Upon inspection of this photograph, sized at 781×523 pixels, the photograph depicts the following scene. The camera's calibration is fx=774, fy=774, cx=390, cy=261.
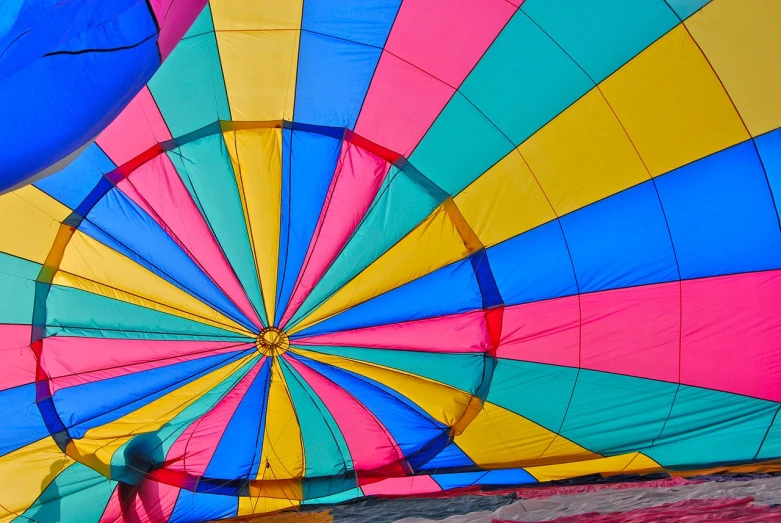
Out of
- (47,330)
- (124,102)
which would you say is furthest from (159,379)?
(124,102)

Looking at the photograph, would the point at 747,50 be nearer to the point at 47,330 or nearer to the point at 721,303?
the point at 721,303

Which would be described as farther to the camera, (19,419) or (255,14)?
(19,419)

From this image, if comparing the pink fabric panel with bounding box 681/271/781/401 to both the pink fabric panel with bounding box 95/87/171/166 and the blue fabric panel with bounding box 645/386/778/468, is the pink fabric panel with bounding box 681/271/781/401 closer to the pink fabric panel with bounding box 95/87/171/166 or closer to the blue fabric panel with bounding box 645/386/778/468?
the blue fabric panel with bounding box 645/386/778/468

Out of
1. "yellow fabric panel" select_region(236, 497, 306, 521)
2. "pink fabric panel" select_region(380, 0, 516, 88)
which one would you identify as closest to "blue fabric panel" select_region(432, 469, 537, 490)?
"yellow fabric panel" select_region(236, 497, 306, 521)

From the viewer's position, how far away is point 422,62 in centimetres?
328

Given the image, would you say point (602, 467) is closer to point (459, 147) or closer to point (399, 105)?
point (459, 147)

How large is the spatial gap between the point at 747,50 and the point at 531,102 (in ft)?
2.92

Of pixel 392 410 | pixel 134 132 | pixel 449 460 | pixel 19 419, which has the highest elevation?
A: pixel 134 132

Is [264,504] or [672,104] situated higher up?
[672,104]

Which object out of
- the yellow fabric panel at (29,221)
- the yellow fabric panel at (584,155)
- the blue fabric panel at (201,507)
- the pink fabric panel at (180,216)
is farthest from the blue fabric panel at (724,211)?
the yellow fabric panel at (29,221)

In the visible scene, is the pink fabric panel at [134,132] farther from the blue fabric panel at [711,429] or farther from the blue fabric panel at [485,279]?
the blue fabric panel at [711,429]

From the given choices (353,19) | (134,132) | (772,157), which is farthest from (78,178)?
(772,157)

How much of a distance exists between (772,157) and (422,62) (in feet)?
5.06

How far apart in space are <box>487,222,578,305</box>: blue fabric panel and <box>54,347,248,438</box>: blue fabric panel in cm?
148
